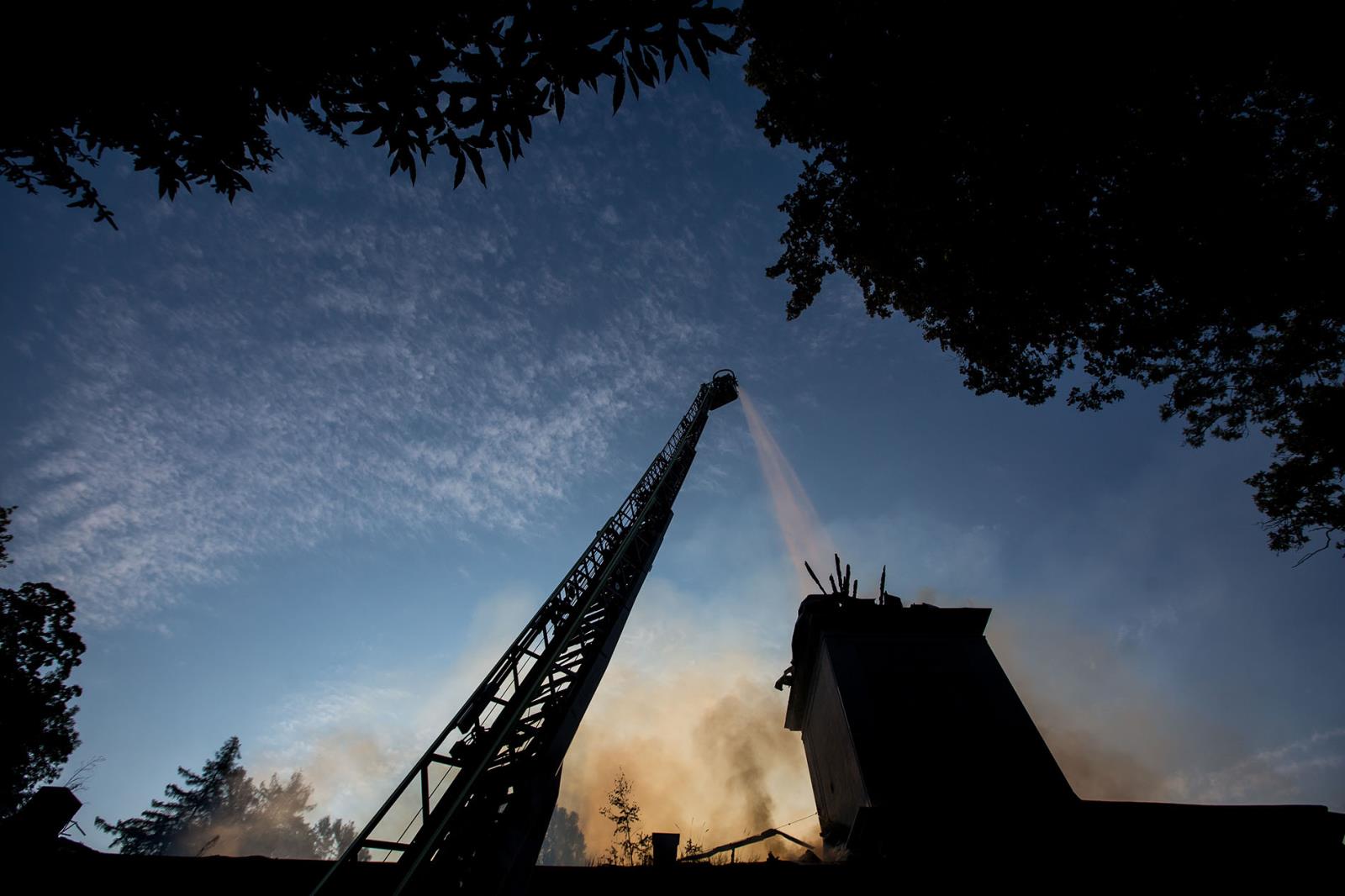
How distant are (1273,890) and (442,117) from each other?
1587 cm

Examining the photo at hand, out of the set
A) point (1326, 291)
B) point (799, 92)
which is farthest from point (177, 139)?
point (1326, 291)

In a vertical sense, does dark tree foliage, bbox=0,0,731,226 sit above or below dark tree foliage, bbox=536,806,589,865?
below

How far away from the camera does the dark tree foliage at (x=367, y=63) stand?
13.2ft

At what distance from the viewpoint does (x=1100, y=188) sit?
433 inches

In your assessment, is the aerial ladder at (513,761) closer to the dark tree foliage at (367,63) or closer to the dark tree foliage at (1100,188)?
the dark tree foliage at (367,63)

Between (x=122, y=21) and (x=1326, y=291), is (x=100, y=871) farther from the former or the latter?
(x=1326, y=291)

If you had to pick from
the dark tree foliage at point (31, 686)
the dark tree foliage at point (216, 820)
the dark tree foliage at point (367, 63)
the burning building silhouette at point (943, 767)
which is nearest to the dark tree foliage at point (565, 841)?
the dark tree foliage at point (216, 820)

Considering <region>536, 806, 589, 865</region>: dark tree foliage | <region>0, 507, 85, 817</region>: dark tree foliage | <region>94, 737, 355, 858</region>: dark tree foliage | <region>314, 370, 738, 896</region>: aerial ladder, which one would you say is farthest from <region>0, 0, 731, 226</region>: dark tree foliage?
<region>536, 806, 589, 865</region>: dark tree foliage

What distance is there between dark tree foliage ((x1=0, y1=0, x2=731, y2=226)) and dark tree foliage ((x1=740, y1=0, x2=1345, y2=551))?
31.0 feet

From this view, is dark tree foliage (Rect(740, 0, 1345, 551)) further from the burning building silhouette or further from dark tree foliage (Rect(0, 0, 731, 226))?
dark tree foliage (Rect(0, 0, 731, 226))

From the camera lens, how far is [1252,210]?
9.88 meters

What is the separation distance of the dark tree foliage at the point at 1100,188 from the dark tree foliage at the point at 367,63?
31.0 ft

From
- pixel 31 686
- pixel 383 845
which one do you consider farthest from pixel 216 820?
pixel 383 845

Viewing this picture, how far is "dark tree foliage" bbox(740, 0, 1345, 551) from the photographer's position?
30.2 feet
